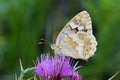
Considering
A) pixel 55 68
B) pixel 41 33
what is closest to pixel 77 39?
pixel 55 68

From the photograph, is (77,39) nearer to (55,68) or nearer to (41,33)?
(55,68)

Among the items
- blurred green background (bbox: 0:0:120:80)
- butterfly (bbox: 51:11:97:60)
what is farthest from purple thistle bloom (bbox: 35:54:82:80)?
blurred green background (bbox: 0:0:120:80)

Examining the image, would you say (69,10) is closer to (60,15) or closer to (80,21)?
(60,15)

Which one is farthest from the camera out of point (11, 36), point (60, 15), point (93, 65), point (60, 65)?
point (60, 15)

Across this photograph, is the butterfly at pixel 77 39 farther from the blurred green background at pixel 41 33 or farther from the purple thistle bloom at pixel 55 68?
the blurred green background at pixel 41 33

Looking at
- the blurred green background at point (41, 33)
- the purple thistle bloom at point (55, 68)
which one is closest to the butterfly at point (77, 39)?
the purple thistle bloom at point (55, 68)

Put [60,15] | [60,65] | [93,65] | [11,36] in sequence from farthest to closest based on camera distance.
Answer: [60,15] → [11,36] → [93,65] → [60,65]

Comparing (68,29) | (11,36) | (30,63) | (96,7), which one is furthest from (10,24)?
(68,29)
